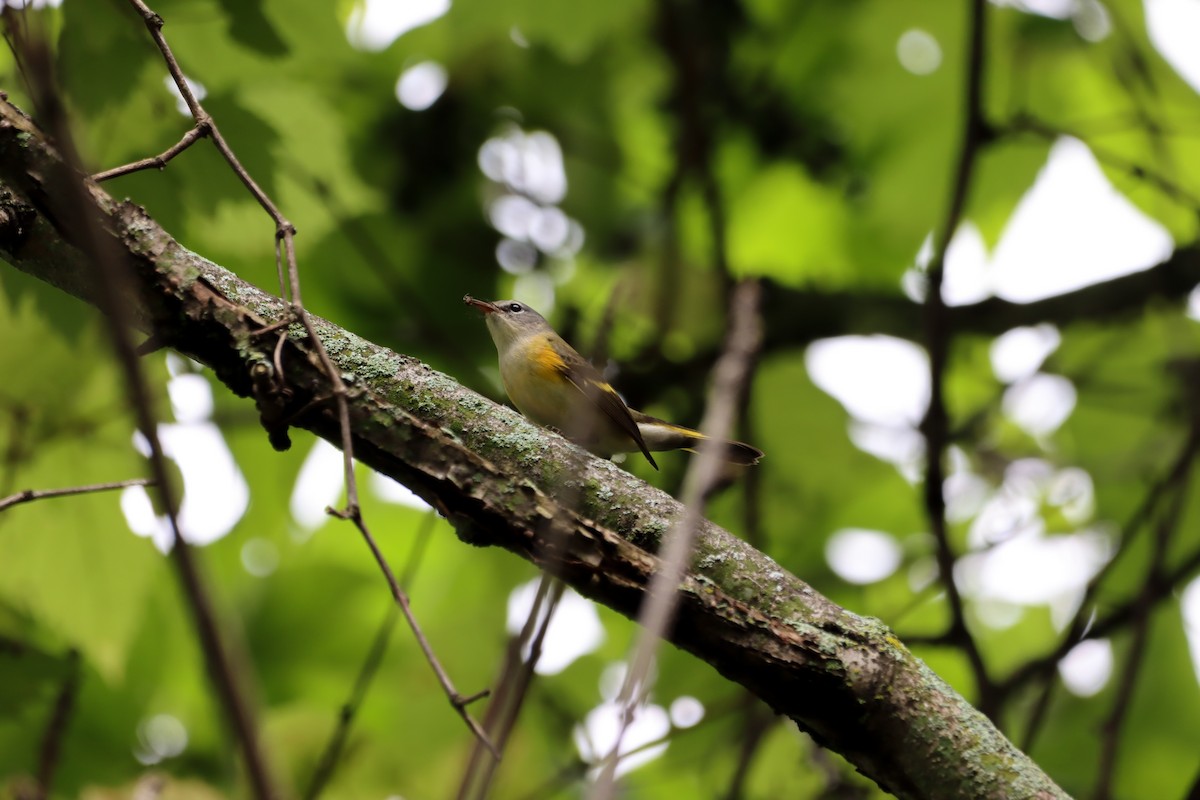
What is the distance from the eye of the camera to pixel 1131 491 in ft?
15.9

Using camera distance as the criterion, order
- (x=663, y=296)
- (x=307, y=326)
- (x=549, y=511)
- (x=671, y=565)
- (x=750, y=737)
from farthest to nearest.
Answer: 1. (x=663, y=296)
2. (x=750, y=737)
3. (x=549, y=511)
4. (x=307, y=326)
5. (x=671, y=565)

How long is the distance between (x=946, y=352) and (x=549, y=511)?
2081mm

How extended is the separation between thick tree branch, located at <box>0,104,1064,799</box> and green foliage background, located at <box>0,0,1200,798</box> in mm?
1491

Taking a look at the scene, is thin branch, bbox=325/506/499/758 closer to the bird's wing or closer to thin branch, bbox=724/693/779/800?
the bird's wing

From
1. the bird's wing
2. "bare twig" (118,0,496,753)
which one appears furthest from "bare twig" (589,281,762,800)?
the bird's wing

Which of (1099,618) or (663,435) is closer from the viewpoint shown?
(1099,618)

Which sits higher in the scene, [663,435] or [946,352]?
[946,352]

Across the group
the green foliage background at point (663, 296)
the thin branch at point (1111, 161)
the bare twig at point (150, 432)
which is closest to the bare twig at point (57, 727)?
the green foliage background at point (663, 296)

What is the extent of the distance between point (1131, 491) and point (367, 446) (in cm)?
401

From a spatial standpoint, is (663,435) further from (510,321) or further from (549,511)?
(549,511)

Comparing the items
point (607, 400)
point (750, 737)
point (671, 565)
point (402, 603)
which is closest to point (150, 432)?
point (671, 565)

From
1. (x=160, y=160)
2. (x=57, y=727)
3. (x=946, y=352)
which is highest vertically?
(x=946, y=352)

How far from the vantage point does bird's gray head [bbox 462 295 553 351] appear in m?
4.24

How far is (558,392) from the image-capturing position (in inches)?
155
